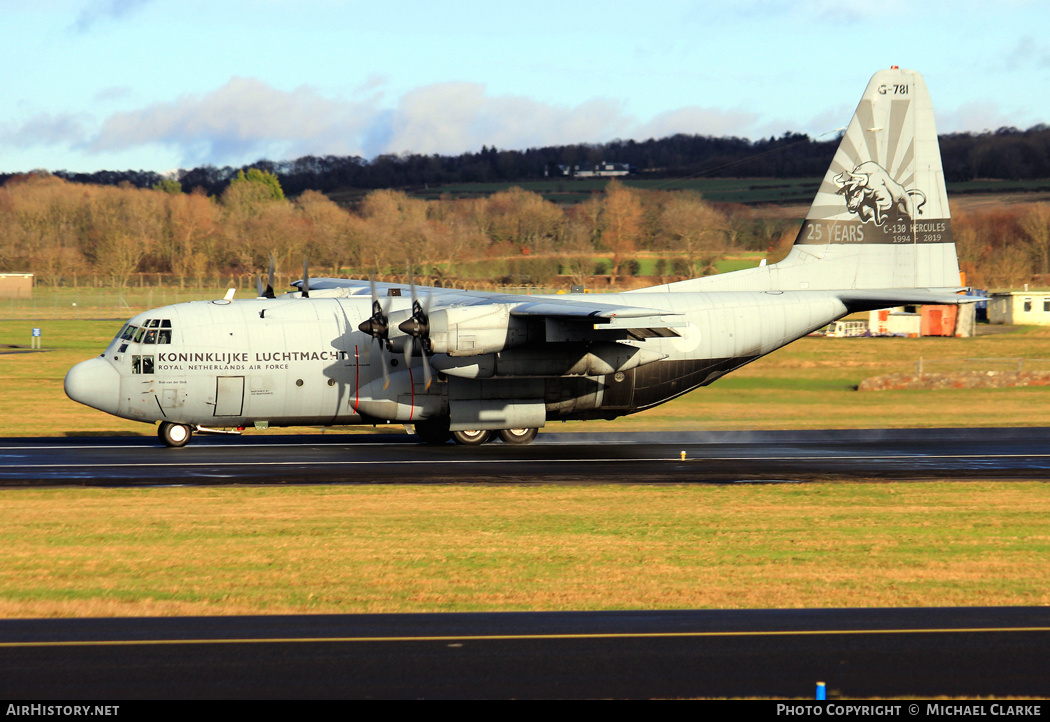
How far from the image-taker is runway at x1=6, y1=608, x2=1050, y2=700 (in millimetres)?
Answer: 9031

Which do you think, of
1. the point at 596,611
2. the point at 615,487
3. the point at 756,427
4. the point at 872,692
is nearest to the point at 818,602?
the point at 596,611

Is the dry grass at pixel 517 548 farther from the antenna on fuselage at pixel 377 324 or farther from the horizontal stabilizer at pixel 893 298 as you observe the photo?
the horizontal stabilizer at pixel 893 298

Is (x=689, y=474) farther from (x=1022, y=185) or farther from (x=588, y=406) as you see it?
(x=1022, y=185)

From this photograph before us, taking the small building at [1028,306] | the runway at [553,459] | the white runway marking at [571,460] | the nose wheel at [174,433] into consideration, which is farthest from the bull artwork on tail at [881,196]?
the small building at [1028,306]

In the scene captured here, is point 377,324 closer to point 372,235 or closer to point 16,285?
point 372,235

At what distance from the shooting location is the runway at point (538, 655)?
903 centimetres

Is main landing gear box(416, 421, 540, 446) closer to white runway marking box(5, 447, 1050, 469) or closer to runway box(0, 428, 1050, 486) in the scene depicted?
runway box(0, 428, 1050, 486)

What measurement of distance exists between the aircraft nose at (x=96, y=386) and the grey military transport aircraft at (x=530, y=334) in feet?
0.12

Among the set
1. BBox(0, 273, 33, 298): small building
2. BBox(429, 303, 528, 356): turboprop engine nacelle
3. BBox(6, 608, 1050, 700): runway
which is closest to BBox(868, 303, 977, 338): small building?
BBox(429, 303, 528, 356): turboprop engine nacelle

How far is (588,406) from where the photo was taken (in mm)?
28516

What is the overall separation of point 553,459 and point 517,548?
10016 mm

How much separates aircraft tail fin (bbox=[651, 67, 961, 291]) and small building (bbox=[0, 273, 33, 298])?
72.8m

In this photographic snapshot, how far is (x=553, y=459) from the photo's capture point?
25.9 metres
